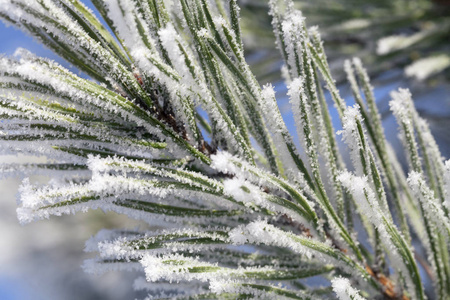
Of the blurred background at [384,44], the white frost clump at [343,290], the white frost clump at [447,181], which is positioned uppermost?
the blurred background at [384,44]

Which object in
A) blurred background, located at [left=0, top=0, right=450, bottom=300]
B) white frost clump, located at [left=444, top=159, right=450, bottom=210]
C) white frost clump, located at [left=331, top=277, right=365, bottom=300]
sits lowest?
white frost clump, located at [left=331, top=277, right=365, bottom=300]

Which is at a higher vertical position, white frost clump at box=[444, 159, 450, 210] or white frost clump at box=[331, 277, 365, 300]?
white frost clump at box=[444, 159, 450, 210]

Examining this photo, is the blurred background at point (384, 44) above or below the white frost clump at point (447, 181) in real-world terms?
above

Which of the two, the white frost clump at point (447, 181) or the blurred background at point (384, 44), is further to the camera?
the blurred background at point (384, 44)

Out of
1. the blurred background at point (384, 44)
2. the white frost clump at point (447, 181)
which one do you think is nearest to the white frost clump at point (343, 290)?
the white frost clump at point (447, 181)

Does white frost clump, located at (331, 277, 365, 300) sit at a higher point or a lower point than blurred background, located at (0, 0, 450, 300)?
lower

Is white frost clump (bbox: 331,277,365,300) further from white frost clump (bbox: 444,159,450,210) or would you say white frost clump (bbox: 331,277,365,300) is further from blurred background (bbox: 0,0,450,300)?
blurred background (bbox: 0,0,450,300)

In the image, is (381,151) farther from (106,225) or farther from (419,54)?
(106,225)

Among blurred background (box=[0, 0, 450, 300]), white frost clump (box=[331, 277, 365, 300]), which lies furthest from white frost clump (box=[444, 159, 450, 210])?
blurred background (box=[0, 0, 450, 300])

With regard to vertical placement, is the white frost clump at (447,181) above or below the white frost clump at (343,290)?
above

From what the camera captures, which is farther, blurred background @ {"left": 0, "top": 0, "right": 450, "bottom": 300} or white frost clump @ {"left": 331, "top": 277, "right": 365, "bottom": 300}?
blurred background @ {"left": 0, "top": 0, "right": 450, "bottom": 300}

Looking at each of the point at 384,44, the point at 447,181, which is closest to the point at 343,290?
the point at 447,181

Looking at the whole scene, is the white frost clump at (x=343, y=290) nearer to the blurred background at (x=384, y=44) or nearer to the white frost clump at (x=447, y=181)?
the white frost clump at (x=447, y=181)
